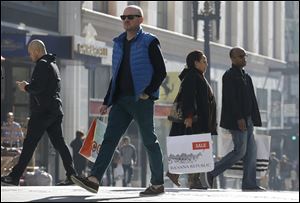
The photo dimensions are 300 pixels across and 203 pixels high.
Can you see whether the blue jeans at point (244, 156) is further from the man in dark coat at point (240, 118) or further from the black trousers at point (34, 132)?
the black trousers at point (34, 132)

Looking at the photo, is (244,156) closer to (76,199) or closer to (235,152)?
(235,152)

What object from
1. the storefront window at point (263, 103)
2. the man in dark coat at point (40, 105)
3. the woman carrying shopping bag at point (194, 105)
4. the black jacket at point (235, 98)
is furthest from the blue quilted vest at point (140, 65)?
the storefront window at point (263, 103)

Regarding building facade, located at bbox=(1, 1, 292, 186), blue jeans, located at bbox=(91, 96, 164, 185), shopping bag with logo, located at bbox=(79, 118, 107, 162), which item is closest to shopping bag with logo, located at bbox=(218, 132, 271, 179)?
shopping bag with logo, located at bbox=(79, 118, 107, 162)

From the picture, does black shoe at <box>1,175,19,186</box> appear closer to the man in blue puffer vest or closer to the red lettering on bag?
the man in blue puffer vest

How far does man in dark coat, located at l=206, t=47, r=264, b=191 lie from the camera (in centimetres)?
1277

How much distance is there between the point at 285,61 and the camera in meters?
58.0

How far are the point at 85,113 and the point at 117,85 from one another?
22.9 metres

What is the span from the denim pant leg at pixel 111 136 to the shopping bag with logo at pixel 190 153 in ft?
4.12

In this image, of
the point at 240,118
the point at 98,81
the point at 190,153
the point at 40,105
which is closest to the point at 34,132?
the point at 40,105

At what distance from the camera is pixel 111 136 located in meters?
10.1

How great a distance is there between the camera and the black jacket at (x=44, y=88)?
11.7m

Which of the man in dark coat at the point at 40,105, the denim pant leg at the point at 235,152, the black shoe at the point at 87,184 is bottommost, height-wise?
the black shoe at the point at 87,184

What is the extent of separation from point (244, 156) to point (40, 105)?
2846 millimetres

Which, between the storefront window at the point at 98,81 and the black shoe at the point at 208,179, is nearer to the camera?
the black shoe at the point at 208,179
